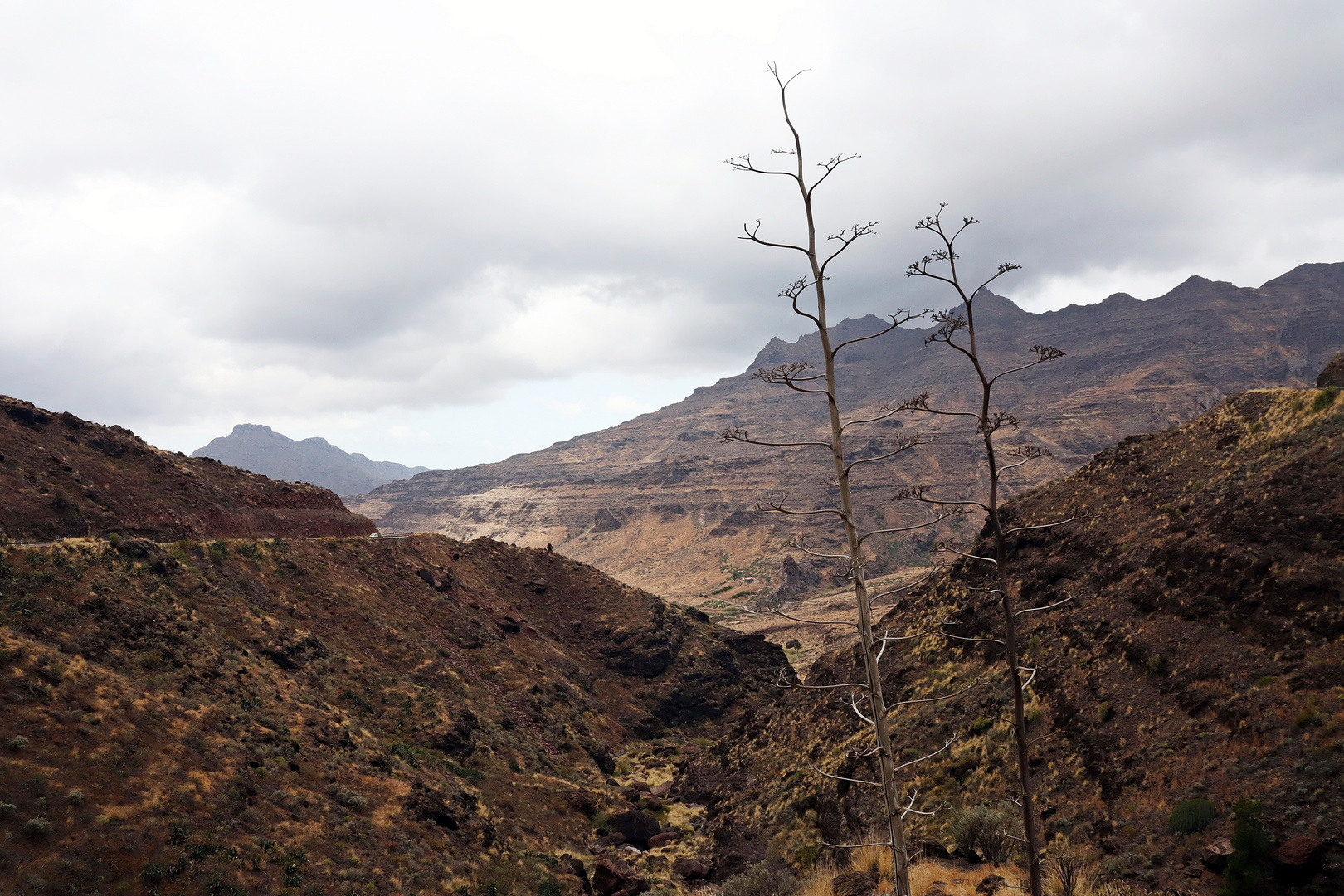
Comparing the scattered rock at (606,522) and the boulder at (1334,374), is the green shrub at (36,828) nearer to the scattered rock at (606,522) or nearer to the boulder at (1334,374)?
the boulder at (1334,374)

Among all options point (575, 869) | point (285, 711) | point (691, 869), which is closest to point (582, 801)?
point (575, 869)

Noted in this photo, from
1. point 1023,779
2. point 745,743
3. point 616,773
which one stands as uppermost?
point 1023,779

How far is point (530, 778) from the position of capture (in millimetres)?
34000

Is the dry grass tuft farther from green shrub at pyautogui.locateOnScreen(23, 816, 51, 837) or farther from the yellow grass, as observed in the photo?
green shrub at pyautogui.locateOnScreen(23, 816, 51, 837)

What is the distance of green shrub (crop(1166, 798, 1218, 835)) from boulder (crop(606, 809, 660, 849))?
21537mm

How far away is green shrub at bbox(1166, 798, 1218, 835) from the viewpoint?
1508cm

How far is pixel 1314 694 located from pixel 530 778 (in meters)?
30.8

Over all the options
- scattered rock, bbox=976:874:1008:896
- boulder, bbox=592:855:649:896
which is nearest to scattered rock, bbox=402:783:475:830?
boulder, bbox=592:855:649:896

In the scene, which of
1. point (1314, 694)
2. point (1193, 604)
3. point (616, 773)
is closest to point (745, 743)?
point (616, 773)

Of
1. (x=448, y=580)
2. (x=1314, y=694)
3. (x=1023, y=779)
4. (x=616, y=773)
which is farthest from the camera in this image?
(x=448, y=580)

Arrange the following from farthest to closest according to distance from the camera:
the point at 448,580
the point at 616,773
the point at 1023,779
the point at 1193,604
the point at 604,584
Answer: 1. the point at 604,584
2. the point at 448,580
3. the point at 616,773
4. the point at 1193,604
5. the point at 1023,779

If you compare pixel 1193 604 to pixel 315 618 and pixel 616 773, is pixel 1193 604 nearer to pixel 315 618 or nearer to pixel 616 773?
pixel 616 773

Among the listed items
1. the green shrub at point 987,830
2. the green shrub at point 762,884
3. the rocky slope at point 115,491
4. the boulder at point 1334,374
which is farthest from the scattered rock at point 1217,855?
the rocky slope at point 115,491

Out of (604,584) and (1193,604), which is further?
(604,584)
